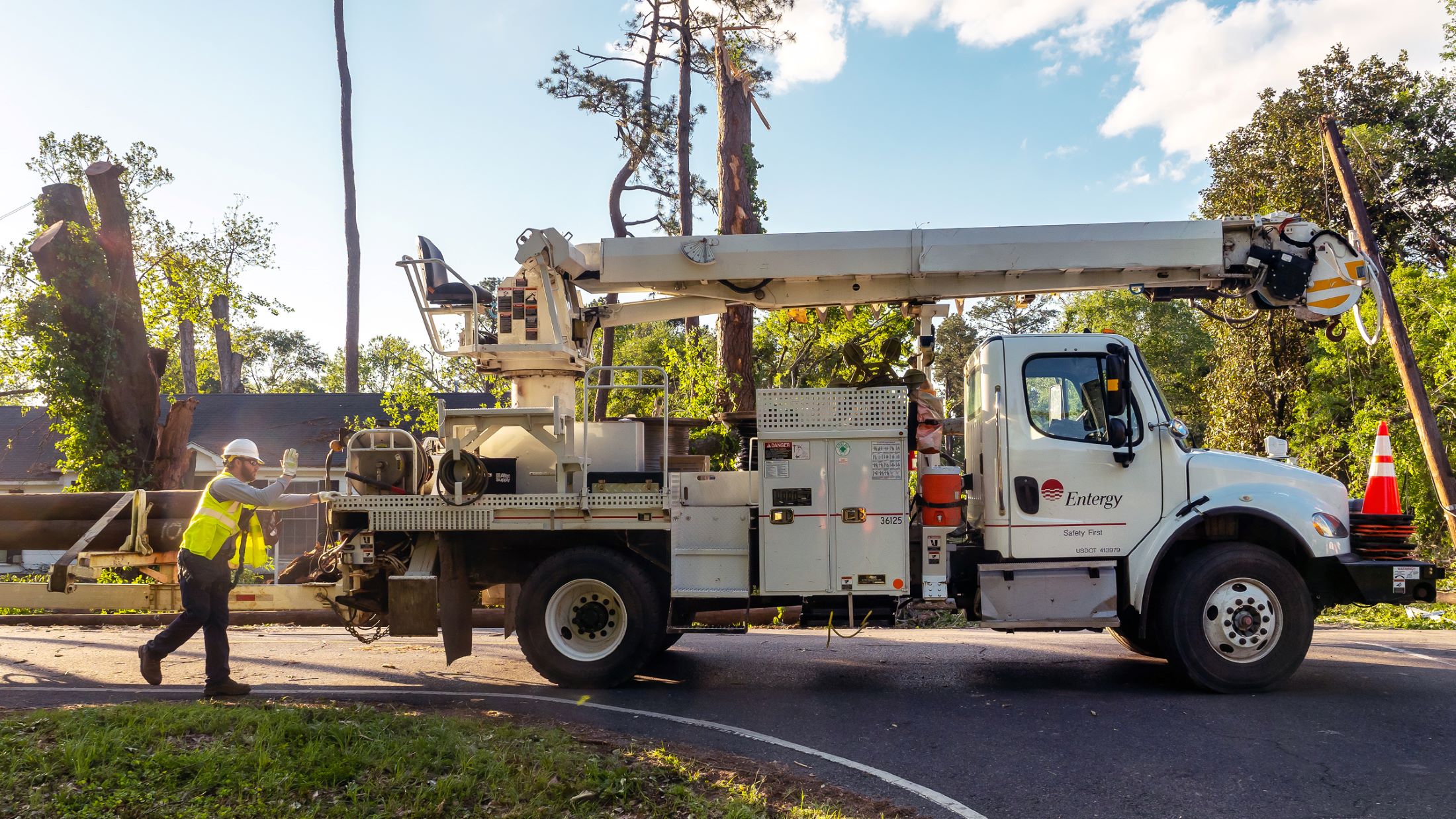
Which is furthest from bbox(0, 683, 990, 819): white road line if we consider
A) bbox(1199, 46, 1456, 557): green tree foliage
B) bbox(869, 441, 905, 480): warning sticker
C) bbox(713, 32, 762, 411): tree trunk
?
bbox(1199, 46, 1456, 557): green tree foliage

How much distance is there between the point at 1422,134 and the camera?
23.5m

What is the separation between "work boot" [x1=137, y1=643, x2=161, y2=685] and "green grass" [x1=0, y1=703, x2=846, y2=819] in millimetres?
1305

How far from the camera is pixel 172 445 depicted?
15.9m

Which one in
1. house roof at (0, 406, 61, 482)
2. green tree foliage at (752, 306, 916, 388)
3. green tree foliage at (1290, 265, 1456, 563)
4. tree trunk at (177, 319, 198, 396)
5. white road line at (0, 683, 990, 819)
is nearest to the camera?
white road line at (0, 683, 990, 819)

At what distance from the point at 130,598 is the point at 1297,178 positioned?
68.0ft

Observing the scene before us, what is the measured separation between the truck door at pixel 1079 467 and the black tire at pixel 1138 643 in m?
0.87

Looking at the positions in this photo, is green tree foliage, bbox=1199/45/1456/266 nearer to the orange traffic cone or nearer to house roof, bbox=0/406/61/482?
the orange traffic cone

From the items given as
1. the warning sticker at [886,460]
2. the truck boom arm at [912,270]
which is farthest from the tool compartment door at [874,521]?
the truck boom arm at [912,270]

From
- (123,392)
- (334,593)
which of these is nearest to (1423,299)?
(334,593)

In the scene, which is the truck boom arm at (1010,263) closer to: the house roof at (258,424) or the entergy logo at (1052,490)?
the entergy logo at (1052,490)

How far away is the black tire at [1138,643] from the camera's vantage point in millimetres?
7531

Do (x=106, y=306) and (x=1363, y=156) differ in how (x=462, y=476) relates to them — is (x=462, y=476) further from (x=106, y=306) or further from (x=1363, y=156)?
(x=1363, y=156)

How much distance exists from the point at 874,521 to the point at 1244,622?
8.84 ft

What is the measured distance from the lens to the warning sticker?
707 cm
